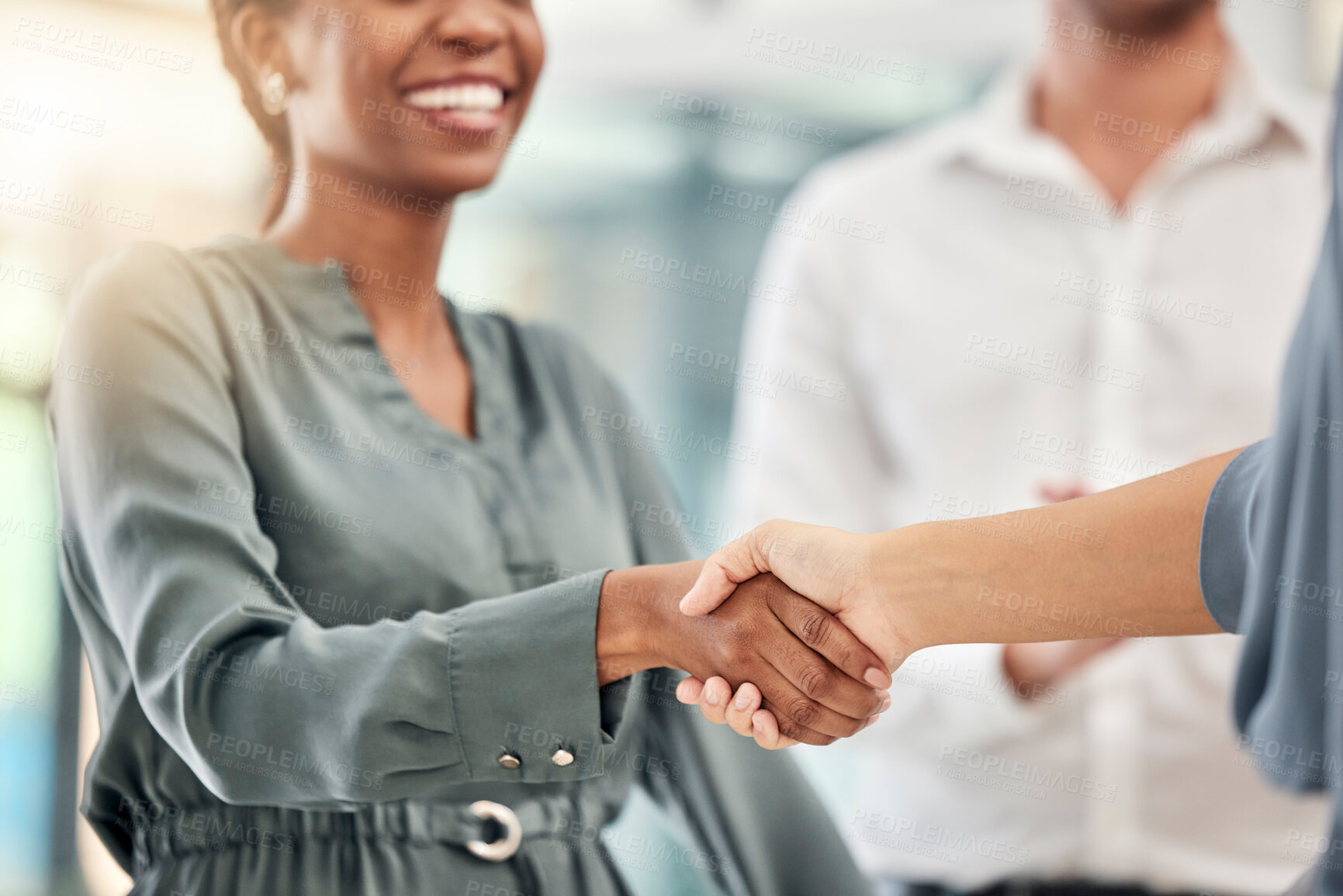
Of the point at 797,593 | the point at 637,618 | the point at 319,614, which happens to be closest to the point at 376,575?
the point at 319,614

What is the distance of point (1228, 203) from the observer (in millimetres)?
1232

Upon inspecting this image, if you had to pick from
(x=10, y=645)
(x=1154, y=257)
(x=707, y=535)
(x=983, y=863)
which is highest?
(x=1154, y=257)

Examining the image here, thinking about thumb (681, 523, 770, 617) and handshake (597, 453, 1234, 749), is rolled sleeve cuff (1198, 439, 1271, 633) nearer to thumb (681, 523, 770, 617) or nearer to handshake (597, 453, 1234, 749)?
handshake (597, 453, 1234, 749)

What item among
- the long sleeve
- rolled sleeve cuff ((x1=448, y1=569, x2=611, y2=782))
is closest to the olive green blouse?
rolled sleeve cuff ((x1=448, y1=569, x2=611, y2=782))

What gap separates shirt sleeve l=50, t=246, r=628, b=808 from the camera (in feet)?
2.08

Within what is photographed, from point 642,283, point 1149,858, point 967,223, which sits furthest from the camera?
point 642,283

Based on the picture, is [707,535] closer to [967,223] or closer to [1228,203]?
[967,223]

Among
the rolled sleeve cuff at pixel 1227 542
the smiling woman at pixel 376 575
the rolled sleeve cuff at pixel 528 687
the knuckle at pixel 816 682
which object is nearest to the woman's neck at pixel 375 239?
the smiling woman at pixel 376 575

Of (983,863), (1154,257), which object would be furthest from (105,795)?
(1154,257)

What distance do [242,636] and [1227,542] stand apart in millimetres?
592

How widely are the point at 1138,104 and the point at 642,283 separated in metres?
Result: 0.75

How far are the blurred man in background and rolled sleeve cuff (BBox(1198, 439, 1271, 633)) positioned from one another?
15.8 inches

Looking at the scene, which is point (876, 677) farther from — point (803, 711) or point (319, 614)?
point (319, 614)

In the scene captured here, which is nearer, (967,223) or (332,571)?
(332,571)
